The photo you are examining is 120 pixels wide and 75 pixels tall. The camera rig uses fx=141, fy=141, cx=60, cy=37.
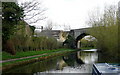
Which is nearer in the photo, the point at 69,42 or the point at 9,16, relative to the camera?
the point at 9,16

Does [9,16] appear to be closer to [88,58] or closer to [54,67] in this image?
[54,67]

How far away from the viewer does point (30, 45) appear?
24.5 m

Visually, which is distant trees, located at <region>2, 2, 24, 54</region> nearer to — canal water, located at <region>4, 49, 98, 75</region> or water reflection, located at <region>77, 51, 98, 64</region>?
canal water, located at <region>4, 49, 98, 75</region>

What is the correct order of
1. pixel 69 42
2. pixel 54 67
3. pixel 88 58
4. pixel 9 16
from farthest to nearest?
pixel 69 42
pixel 88 58
pixel 54 67
pixel 9 16

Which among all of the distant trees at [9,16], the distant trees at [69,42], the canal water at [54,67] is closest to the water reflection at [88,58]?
the canal water at [54,67]

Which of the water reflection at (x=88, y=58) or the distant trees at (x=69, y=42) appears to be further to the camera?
the distant trees at (x=69, y=42)

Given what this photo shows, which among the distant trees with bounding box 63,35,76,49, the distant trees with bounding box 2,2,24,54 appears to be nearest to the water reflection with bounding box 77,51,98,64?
the distant trees with bounding box 2,2,24,54

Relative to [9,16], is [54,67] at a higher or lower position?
lower

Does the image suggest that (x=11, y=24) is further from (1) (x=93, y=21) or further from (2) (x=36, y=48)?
(1) (x=93, y=21)

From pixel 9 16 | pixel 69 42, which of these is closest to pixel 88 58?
pixel 9 16

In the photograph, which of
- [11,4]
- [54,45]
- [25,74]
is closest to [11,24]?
[11,4]

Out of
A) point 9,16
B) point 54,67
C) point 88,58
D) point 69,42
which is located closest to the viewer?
point 9,16

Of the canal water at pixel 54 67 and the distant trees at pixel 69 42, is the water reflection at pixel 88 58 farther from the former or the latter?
the distant trees at pixel 69 42

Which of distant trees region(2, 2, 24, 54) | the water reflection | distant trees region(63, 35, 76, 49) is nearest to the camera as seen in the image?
distant trees region(2, 2, 24, 54)
